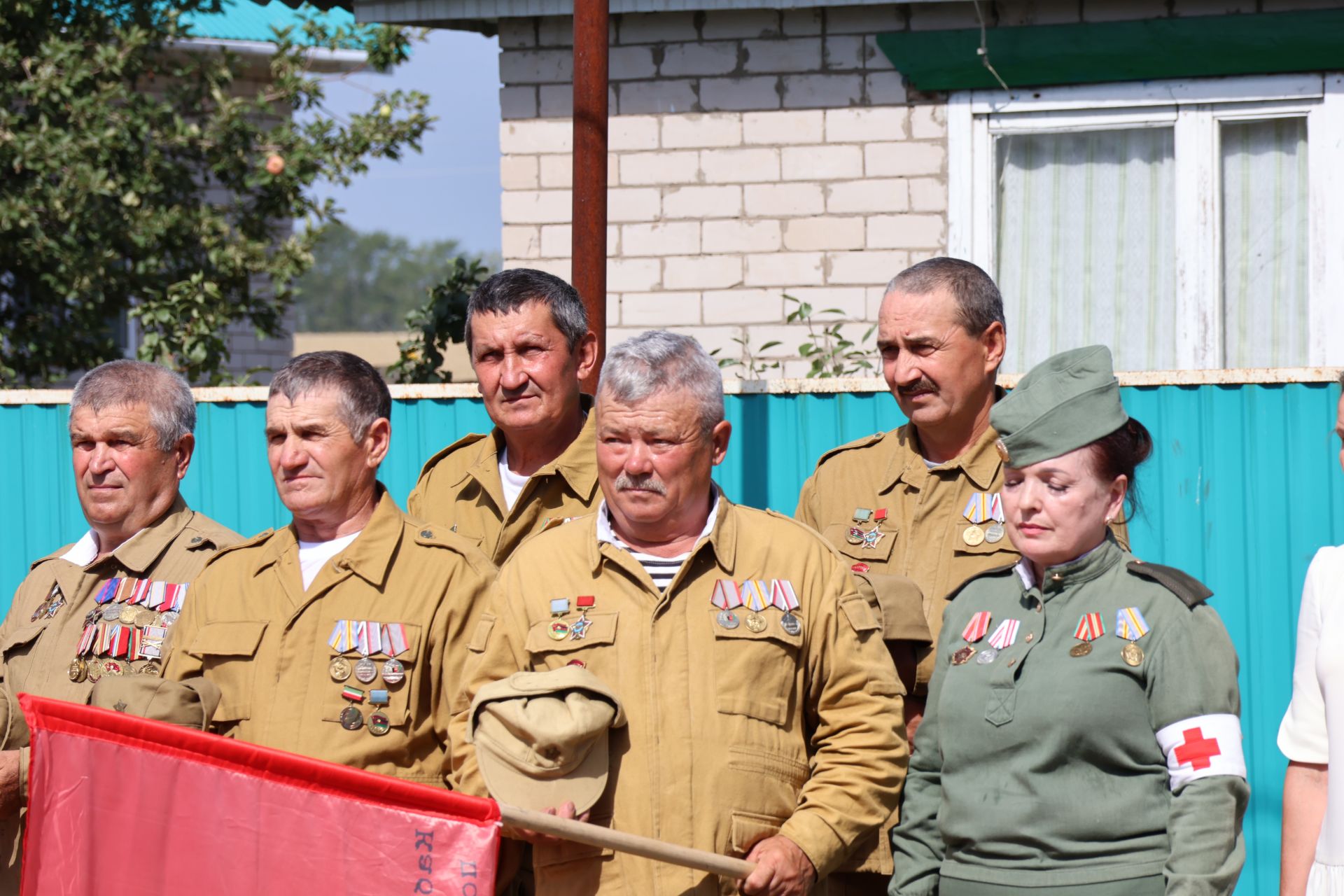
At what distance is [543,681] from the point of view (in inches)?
114

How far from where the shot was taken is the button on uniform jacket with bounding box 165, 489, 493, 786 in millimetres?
3367

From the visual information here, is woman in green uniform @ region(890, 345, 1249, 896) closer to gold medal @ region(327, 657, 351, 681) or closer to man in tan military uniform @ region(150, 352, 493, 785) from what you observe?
man in tan military uniform @ region(150, 352, 493, 785)

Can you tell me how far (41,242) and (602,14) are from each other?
21.0 ft

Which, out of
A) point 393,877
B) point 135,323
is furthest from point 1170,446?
point 135,323

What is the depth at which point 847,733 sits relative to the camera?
3117 millimetres

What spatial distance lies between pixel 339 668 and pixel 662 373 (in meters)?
0.98

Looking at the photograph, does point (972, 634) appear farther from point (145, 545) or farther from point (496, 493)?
point (145, 545)

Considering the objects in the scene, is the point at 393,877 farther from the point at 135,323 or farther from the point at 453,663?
the point at 135,323

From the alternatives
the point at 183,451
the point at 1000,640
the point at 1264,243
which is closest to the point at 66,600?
the point at 183,451

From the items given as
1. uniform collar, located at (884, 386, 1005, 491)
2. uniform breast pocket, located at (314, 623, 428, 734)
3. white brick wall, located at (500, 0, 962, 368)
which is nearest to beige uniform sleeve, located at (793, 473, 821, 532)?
uniform collar, located at (884, 386, 1005, 491)

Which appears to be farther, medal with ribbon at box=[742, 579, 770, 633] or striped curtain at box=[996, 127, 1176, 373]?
striped curtain at box=[996, 127, 1176, 373]

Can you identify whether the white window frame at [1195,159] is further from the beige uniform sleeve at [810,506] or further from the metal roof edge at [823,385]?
the beige uniform sleeve at [810,506]

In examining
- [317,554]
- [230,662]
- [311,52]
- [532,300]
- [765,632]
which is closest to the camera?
[765,632]

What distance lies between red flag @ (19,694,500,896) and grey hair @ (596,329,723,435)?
88 cm
